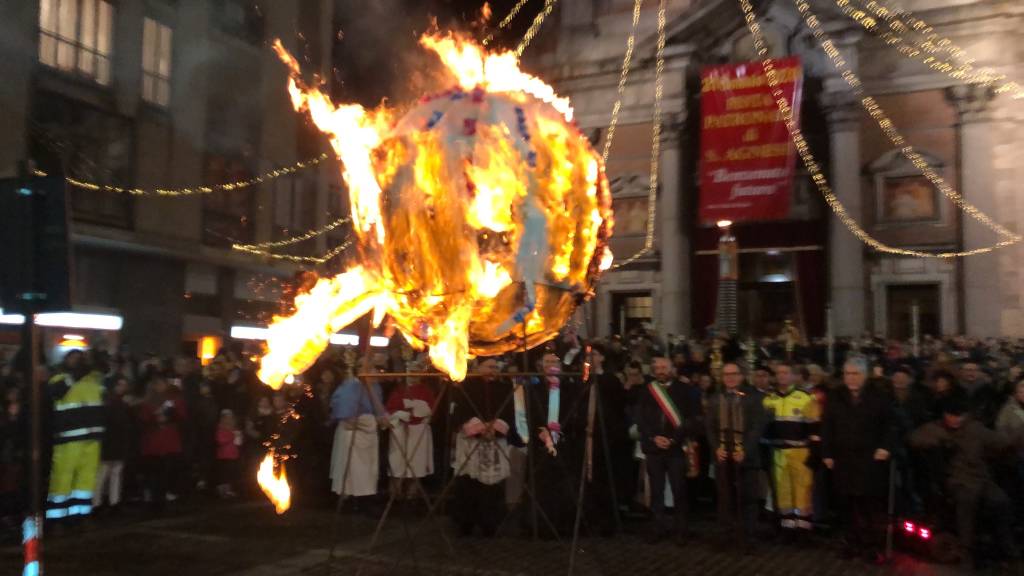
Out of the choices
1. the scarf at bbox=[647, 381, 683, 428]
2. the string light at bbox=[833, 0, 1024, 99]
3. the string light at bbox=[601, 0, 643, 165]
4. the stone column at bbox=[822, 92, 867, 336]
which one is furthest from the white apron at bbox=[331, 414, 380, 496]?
the string light at bbox=[833, 0, 1024, 99]

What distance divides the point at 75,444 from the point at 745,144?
16081mm

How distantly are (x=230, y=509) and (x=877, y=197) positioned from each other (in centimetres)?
1709

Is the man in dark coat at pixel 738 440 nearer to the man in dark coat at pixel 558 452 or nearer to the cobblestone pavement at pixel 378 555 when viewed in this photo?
the cobblestone pavement at pixel 378 555

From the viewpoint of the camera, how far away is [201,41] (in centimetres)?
1797

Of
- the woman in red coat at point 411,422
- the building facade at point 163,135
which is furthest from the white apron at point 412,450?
the building facade at point 163,135

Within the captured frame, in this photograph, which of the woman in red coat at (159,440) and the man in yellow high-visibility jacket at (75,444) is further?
the woman in red coat at (159,440)

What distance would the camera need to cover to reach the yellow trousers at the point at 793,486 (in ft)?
27.1

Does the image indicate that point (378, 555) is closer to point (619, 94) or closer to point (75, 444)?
point (75, 444)

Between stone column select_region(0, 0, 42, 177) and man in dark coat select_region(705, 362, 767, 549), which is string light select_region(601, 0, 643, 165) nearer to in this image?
stone column select_region(0, 0, 42, 177)

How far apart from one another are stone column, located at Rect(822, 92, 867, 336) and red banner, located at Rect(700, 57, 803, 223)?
180cm

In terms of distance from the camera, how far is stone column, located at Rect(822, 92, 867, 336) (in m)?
20.5

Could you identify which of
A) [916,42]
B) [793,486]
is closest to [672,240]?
[916,42]

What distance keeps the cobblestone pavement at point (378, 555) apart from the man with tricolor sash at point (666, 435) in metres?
0.40

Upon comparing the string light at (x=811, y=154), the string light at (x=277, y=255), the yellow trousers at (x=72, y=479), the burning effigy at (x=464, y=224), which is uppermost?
the string light at (x=811, y=154)
